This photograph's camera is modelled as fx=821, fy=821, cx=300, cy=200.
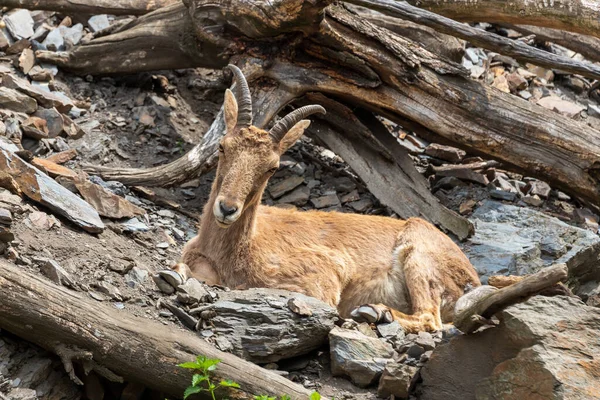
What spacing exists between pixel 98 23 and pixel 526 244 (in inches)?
333

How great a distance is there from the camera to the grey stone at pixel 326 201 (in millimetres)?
12781

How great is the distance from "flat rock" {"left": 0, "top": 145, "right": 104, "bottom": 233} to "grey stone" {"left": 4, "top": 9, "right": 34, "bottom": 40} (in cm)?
549

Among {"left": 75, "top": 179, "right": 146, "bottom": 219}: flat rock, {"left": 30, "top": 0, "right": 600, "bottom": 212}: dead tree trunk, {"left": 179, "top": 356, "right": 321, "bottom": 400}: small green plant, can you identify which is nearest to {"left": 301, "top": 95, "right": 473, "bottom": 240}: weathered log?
{"left": 30, "top": 0, "right": 600, "bottom": 212}: dead tree trunk

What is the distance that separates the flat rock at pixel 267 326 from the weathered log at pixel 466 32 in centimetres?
491

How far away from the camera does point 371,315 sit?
9.05 metres

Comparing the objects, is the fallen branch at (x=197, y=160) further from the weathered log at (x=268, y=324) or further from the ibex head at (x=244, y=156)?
the weathered log at (x=268, y=324)

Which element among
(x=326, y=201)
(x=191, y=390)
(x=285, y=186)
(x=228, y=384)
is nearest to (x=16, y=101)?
(x=285, y=186)

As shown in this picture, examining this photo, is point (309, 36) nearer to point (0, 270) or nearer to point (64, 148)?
point (64, 148)

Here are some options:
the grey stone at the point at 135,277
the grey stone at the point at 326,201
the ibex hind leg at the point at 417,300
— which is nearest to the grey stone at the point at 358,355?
the ibex hind leg at the point at 417,300

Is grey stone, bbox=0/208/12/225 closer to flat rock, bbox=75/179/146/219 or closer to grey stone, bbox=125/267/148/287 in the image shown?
grey stone, bbox=125/267/148/287

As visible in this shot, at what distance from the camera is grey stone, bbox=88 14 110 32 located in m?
14.6

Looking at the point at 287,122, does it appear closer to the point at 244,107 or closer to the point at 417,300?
the point at 244,107

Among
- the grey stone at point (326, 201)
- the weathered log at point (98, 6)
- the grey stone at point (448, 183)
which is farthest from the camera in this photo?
the weathered log at point (98, 6)

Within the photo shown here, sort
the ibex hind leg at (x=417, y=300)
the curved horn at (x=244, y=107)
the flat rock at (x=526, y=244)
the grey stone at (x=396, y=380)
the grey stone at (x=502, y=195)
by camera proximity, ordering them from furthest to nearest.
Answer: the grey stone at (x=502, y=195) → the flat rock at (x=526, y=244) → the curved horn at (x=244, y=107) → the ibex hind leg at (x=417, y=300) → the grey stone at (x=396, y=380)
